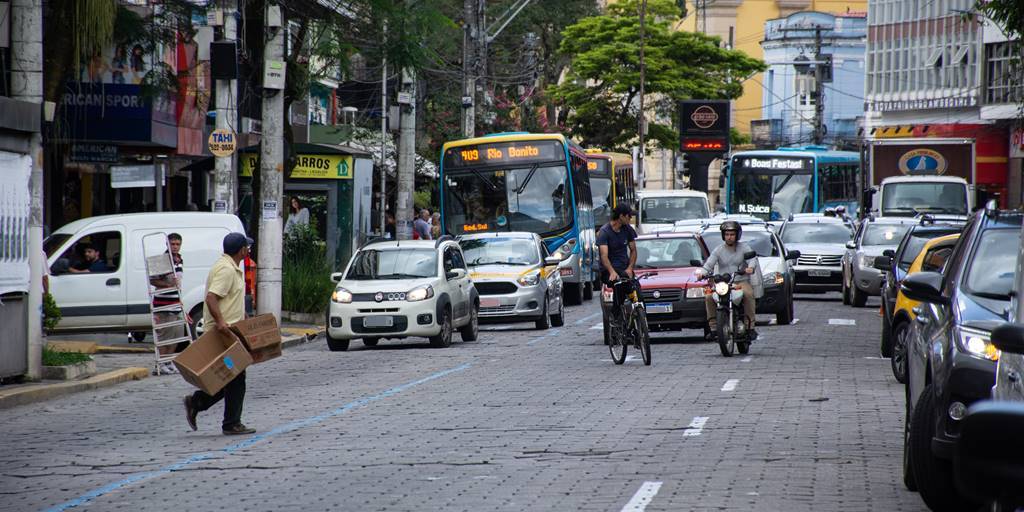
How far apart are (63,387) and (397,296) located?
6.67 meters

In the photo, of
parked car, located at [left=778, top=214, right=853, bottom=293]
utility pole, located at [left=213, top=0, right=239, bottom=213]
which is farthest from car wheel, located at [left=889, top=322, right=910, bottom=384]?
parked car, located at [left=778, top=214, right=853, bottom=293]

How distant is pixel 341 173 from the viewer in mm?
35906

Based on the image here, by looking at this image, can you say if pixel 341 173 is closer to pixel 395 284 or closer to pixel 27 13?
pixel 395 284

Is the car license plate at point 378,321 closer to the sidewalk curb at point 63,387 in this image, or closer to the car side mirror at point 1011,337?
the sidewalk curb at point 63,387

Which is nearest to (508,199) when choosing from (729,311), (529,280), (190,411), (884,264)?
(529,280)

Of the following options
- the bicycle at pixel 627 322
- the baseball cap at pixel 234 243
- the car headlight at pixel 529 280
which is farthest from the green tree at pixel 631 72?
the baseball cap at pixel 234 243

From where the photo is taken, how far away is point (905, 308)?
15.9 meters

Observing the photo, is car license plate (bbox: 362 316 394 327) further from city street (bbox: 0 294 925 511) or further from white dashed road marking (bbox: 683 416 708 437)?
white dashed road marking (bbox: 683 416 708 437)

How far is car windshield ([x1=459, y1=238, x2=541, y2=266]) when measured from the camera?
28.1 metres

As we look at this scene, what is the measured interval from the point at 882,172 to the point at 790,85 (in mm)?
52723

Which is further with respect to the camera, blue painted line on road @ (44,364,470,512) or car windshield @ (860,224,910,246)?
car windshield @ (860,224,910,246)

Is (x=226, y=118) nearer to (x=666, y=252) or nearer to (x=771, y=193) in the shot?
(x=666, y=252)

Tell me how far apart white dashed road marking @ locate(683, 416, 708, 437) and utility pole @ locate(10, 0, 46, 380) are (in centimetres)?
783

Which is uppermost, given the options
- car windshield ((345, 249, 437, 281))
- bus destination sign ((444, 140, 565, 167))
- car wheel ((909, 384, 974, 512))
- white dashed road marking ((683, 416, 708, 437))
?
bus destination sign ((444, 140, 565, 167))
